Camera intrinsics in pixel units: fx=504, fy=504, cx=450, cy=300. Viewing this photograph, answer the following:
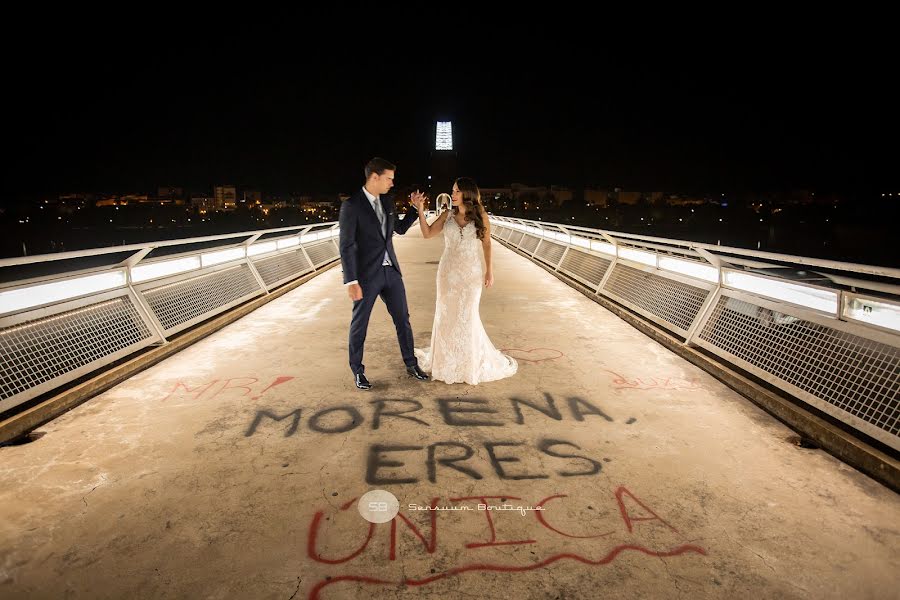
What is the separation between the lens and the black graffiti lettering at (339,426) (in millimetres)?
4074

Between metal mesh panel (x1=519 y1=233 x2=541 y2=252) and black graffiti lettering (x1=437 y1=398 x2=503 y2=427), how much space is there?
1485 centimetres

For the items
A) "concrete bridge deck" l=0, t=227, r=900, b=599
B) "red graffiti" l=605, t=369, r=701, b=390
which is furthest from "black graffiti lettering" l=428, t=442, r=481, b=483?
Result: "red graffiti" l=605, t=369, r=701, b=390

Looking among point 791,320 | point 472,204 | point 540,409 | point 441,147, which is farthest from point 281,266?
point 441,147

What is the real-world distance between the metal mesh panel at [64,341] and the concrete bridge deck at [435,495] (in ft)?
1.78

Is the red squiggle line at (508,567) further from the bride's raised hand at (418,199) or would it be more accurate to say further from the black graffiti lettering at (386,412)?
the bride's raised hand at (418,199)

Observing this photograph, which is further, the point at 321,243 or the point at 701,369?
the point at 321,243


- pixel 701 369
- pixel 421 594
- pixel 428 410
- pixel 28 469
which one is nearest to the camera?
pixel 421 594

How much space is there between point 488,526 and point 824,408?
3.06 metres

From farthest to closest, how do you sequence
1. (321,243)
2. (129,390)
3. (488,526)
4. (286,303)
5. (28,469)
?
(321,243)
(286,303)
(129,390)
(28,469)
(488,526)

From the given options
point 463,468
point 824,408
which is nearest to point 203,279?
point 463,468

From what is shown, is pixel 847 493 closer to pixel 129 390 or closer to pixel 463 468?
pixel 463 468

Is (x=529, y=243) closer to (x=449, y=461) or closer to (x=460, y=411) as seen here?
(x=460, y=411)

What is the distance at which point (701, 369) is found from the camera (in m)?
5.73

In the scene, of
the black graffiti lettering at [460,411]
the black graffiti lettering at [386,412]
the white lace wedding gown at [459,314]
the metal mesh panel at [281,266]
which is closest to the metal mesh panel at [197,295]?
the metal mesh panel at [281,266]
